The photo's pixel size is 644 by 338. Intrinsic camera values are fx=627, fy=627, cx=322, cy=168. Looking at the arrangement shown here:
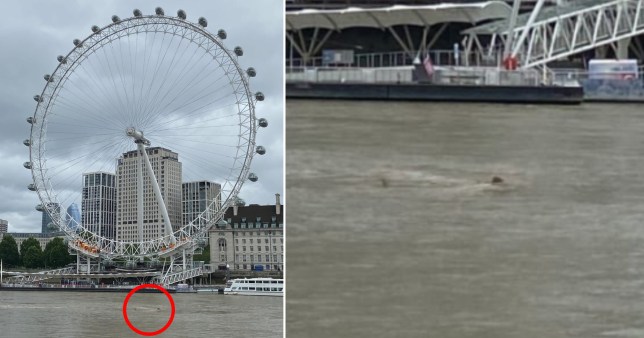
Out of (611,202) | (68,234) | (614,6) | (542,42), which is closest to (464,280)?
(611,202)

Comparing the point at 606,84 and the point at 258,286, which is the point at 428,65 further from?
the point at 258,286

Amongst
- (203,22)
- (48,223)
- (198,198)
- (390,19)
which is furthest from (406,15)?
(48,223)

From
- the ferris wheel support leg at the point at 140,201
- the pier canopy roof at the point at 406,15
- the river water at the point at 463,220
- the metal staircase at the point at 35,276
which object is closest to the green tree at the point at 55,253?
the metal staircase at the point at 35,276

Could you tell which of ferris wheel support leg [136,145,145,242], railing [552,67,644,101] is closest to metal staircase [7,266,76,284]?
ferris wheel support leg [136,145,145,242]

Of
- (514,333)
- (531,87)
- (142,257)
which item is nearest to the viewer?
(514,333)

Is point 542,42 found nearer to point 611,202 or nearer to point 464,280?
point 611,202

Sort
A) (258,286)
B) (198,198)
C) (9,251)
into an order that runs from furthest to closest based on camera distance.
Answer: (198,198)
(258,286)
(9,251)

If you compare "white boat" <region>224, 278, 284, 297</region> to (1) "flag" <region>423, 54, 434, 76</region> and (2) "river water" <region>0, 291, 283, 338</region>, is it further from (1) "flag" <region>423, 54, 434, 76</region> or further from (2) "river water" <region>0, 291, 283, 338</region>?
(1) "flag" <region>423, 54, 434, 76</region>
